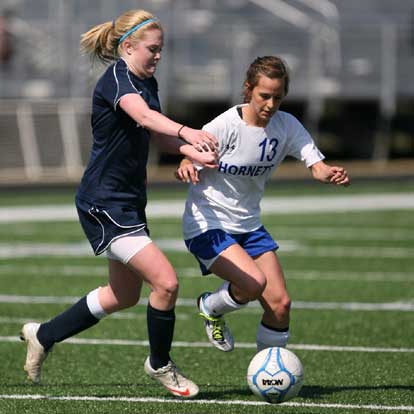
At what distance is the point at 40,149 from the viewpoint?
2873cm

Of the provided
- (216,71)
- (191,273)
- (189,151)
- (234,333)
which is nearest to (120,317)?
(234,333)

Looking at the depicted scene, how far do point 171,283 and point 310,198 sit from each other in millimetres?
17859

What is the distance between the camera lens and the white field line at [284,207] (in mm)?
20328

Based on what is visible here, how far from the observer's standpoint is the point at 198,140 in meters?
5.97

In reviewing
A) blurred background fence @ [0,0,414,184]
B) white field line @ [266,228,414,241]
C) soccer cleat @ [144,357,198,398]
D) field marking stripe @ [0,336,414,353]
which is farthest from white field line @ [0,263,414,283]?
blurred background fence @ [0,0,414,184]

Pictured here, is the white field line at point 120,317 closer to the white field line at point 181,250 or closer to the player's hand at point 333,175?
the player's hand at point 333,175

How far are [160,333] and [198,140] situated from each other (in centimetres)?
112

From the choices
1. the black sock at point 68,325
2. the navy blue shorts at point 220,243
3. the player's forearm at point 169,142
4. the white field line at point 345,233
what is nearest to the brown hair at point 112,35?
the player's forearm at point 169,142

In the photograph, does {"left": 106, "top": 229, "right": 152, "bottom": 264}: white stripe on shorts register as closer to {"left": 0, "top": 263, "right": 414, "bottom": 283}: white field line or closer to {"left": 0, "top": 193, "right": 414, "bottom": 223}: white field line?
{"left": 0, "top": 263, "right": 414, "bottom": 283}: white field line

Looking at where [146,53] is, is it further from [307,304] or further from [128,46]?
[307,304]

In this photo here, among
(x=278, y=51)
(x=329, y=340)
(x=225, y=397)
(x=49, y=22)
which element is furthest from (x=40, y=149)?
(x=225, y=397)

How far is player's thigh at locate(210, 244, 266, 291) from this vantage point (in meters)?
6.53

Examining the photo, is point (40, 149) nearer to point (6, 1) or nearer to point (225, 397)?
point (6, 1)

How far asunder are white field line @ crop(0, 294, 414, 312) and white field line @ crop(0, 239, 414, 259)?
3.59 metres
